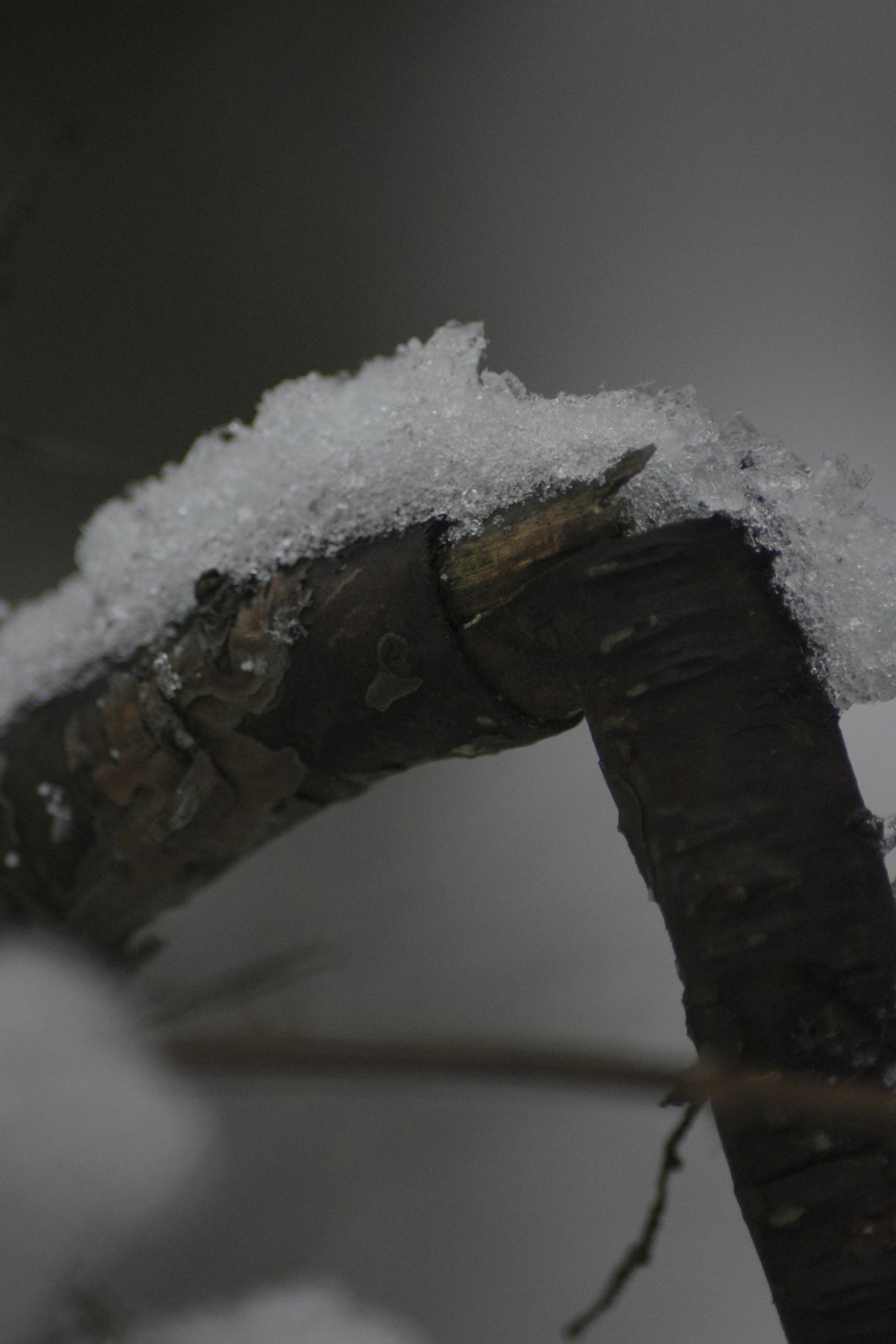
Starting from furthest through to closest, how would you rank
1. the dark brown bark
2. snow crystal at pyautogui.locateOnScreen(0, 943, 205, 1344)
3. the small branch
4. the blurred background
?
the blurred background → snow crystal at pyautogui.locateOnScreen(0, 943, 205, 1344) → the dark brown bark → the small branch

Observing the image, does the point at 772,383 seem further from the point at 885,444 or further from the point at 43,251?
the point at 43,251

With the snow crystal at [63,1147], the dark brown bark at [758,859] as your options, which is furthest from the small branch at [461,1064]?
the snow crystal at [63,1147]

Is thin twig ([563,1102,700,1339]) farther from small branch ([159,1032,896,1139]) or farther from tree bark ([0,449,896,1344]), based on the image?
small branch ([159,1032,896,1139])

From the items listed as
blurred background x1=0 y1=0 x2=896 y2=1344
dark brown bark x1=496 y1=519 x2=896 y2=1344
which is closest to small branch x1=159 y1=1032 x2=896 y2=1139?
dark brown bark x1=496 y1=519 x2=896 y2=1344

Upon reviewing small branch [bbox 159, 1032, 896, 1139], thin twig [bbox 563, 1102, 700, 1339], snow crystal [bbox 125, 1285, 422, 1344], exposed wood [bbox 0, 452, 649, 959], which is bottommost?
snow crystal [bbox 125, 1285, 422, 1344]

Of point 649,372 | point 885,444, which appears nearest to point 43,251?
point 649,372
